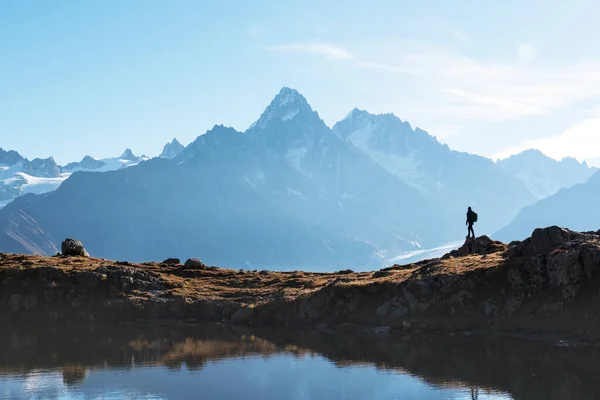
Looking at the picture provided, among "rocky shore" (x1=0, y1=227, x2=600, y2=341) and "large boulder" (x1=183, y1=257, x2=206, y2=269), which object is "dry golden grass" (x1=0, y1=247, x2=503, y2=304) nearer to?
"rocky shore" (x1=0, y1=227, x2=600, y2=341)

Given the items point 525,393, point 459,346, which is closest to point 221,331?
point 459,346

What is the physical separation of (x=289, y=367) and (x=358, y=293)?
2631cm

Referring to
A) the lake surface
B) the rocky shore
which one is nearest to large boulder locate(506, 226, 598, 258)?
the rocky shore

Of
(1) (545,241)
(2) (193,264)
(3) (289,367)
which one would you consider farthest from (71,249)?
(1) (545,241)

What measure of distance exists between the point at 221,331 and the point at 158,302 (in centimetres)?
1503

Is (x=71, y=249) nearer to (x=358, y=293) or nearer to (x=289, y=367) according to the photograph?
(x=358, y=293)

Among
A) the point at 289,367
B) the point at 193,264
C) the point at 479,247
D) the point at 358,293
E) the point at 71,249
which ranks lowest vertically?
the point at 289,367

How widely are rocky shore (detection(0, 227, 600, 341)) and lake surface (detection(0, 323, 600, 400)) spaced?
4.33 metres

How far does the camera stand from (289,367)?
72938mm

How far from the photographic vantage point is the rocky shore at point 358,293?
84.2 m

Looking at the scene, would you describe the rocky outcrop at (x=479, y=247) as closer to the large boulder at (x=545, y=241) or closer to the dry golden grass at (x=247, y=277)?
the dry golden grass at (x=247, y=277)

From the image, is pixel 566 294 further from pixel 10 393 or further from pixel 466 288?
pixel 10 393

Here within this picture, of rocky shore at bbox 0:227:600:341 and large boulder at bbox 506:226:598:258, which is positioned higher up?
large boulder at bbox 506:226:598:258

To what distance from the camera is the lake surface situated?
61594mm
